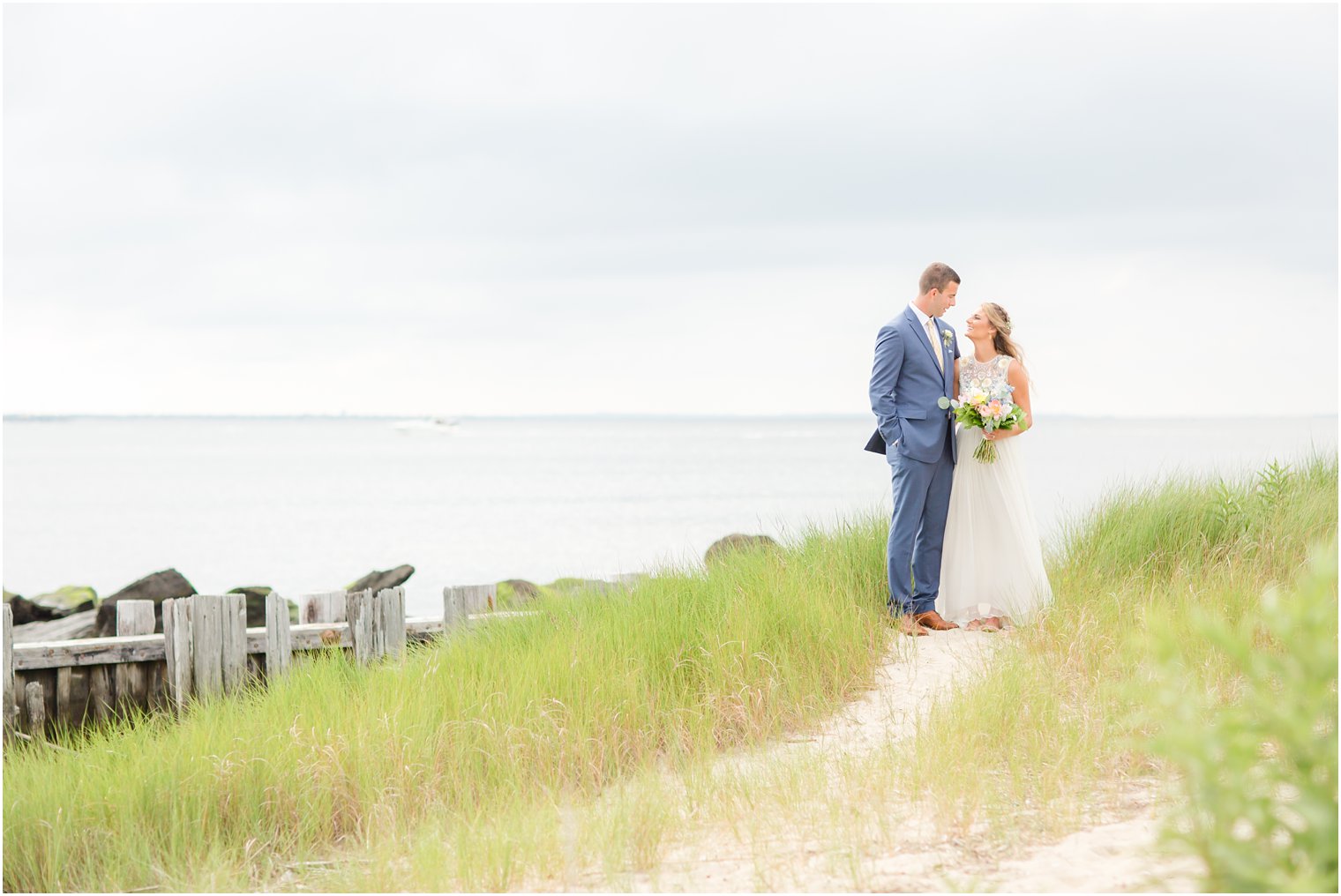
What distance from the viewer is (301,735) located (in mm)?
5648

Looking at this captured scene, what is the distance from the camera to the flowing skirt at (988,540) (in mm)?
7953

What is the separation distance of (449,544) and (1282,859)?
36776 millimetres

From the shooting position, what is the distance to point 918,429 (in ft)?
25.5

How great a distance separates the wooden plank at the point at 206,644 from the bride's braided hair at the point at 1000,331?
588 cm

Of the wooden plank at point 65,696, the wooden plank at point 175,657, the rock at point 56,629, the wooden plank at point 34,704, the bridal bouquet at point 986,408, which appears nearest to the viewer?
the wooden plank at point 34,704

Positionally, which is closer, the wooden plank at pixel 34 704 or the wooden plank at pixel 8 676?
the wooden plank at pixel 8 676

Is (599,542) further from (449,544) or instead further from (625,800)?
(625,800)

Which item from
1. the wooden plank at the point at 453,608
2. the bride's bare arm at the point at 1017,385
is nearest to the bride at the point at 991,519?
the bride's bare arm at the point at 1017,385

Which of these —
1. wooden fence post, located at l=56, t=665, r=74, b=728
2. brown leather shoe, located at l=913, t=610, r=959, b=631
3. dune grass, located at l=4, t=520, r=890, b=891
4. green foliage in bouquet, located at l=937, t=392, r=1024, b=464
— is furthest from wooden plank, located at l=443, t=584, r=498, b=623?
green foliage in bouquet, located at l=937, t=392, r=1024, b=464

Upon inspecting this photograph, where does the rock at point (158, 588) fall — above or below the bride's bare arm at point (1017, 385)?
below

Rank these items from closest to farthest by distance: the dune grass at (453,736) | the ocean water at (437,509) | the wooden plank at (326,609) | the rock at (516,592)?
the dune grass at (453,736) → the wooden plank at (326,609) → the rock at (516,592) → the ocean water at (437,509)

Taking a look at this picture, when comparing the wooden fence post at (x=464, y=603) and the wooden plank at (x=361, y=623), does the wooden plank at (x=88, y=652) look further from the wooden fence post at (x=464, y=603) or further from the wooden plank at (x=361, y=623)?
the wooden fence post at (x=464, y=603)

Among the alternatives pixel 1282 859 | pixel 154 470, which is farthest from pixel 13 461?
pixel 1282 859

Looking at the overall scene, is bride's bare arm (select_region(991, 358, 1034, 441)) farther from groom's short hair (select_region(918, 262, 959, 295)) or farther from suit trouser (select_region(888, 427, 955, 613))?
groom's short hair (select_region(918, 262, 959, 295))
